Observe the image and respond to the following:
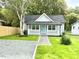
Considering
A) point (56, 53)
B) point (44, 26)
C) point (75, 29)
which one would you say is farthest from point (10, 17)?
point (56, 53)

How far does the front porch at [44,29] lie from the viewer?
39.0m

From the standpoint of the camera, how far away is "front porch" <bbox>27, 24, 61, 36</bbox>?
39.0 m

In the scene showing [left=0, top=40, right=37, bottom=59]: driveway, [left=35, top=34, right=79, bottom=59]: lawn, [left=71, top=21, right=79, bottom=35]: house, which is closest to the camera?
[left=0, top=40, right=37, bottom=59]: driveway

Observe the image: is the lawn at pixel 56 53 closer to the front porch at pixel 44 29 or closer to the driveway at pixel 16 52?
the driveway at pixel 16 52

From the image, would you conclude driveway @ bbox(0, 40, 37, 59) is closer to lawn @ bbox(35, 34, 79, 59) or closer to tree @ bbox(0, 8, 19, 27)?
lawn @ bbox(35, 34, 79, 59)

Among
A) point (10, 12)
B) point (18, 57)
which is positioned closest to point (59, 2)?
point (10, 12)

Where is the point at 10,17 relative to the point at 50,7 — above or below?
below

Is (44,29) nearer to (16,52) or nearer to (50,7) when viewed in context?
(50,7)

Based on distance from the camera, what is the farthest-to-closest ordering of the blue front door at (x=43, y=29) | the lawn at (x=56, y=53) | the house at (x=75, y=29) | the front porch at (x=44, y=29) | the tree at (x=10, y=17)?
the tree at (x=10, y=17), the house at (x=75, y=29), the blue front door at (x=43, y=29), the front porch at (x=44, y=29), the lawn at (x=56, y=53)

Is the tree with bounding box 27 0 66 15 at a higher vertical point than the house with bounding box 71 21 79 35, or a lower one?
higher

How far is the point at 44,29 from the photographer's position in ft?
131

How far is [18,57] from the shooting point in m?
10.9

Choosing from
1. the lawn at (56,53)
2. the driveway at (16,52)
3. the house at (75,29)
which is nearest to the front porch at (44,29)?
the house at (75,29)

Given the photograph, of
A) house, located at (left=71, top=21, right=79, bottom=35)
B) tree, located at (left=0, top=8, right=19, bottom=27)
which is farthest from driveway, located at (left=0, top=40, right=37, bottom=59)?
tree, located at (left=0, top=8, right=19, bottom=27)
